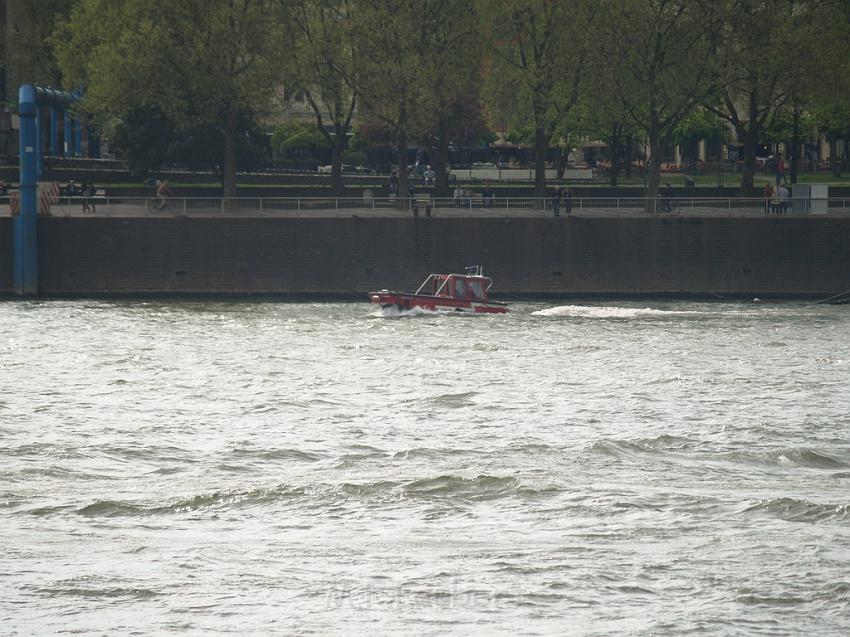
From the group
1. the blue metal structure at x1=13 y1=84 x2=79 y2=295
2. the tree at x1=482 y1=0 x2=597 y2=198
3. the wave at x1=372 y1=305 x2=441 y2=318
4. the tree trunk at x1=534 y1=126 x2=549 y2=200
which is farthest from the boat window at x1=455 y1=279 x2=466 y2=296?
the tree trunk at x1=534 y1=126 x2=549 y2=200

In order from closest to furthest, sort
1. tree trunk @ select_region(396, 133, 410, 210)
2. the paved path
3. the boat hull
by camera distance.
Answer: the boat hull, the paved path, tree trunk @ select_region(396, 133, 410, 210)

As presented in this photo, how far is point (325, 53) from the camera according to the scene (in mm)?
63250

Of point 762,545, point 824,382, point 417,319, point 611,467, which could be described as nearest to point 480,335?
point 417,319

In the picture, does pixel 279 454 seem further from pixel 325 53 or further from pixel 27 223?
pixel 325 53

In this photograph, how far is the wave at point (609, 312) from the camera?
160 ft

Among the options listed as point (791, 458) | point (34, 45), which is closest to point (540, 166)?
point (34, 45)

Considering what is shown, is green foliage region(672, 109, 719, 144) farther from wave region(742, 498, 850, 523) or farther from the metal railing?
wave region(742, 498, 850, 523)

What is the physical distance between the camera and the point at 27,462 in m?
26.4

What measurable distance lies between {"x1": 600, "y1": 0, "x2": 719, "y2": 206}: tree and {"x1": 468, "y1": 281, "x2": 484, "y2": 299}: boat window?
13610 mm

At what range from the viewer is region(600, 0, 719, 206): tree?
198ft

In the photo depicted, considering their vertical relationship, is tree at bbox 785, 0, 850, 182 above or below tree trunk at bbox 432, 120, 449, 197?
above

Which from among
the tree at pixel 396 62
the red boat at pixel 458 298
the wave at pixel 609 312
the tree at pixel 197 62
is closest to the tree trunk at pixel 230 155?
the tree at pixel 197 62

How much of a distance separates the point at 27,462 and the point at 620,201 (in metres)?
38.6

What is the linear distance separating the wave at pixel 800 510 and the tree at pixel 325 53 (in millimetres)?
41435
